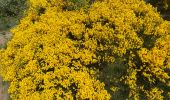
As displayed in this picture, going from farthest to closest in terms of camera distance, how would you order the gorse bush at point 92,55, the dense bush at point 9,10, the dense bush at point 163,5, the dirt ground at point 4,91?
the dense bush at point 9,10, the dense bush at point 163,5, the dirt ground at point 4,91, the gorse bush at point 92,55

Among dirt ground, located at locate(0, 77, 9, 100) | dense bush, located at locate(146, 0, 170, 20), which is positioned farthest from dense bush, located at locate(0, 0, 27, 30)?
dense bush, located at locate(146, 0, 170, 20)

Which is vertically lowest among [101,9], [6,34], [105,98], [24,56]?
[6,34]

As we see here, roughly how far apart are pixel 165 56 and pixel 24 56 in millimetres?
3999

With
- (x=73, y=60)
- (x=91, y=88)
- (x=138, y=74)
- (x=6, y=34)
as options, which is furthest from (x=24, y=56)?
(x=6, y=34)

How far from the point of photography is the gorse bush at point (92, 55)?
34.5ft

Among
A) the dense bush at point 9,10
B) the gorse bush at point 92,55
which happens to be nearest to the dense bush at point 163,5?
the gorse bush at point 92,55

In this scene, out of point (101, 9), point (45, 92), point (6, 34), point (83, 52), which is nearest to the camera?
point (45, 92)

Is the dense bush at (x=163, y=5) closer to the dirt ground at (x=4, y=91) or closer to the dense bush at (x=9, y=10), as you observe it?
the dirt ground at (x=4, y=91)

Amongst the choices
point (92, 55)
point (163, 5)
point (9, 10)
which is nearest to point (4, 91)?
point (92, 55)

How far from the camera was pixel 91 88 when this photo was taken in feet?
34.0

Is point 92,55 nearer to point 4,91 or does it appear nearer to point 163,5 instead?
point 4,91

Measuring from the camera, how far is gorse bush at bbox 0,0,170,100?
1052cm

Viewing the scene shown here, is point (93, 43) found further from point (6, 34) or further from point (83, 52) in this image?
point (6, 34)

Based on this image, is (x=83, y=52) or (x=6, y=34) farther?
(x=6, y=34)
